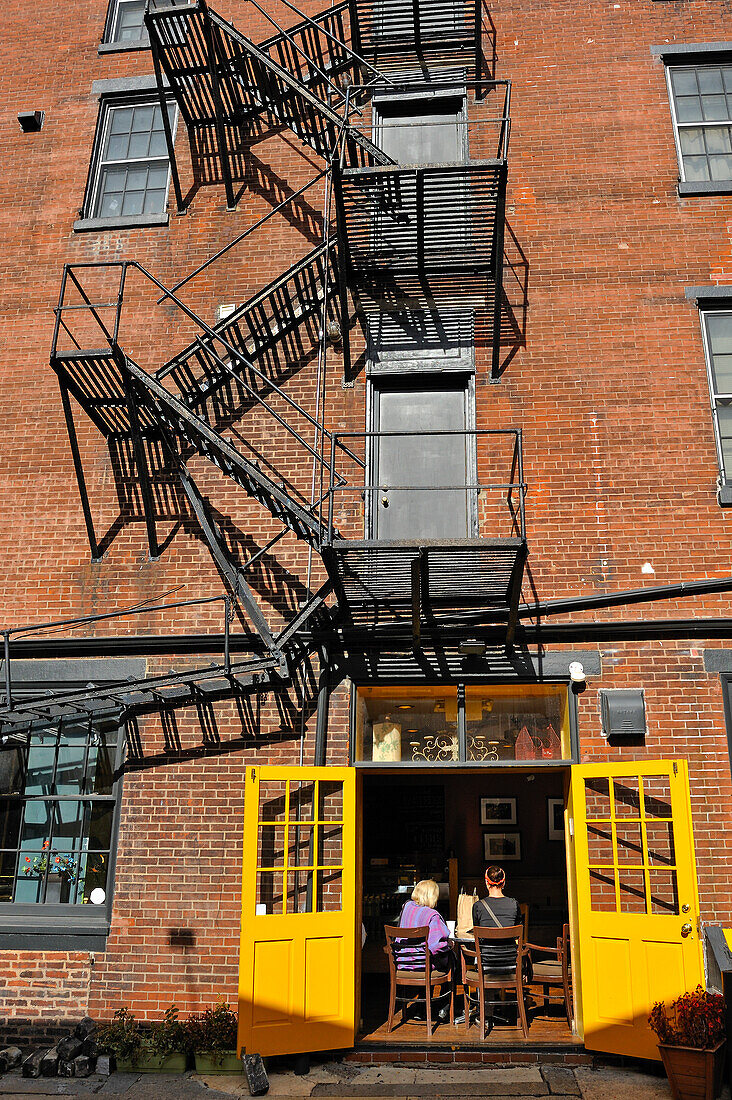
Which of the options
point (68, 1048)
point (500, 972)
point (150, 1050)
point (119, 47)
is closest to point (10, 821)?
point (68, 1048)

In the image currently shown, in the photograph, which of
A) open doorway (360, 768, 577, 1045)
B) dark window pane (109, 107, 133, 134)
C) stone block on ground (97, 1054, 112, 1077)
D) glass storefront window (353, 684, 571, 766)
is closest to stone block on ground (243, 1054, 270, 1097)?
stone block on ground (97, 1054, 112, 1077)

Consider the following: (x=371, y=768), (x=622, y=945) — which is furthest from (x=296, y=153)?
(x=622, y=945)

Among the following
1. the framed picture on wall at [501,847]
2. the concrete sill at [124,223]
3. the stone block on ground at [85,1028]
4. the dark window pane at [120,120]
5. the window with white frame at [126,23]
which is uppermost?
the window with white frame at [126,23]

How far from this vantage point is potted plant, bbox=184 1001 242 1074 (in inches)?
334

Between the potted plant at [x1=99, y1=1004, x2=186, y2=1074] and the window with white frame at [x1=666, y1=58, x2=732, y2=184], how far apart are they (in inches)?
416

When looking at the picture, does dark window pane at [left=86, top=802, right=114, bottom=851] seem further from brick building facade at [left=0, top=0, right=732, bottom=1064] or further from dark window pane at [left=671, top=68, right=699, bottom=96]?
dark window pane at [left=671, top=68, right=699, bottom=96]

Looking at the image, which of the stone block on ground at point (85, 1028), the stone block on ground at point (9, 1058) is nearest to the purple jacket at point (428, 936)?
the stone block on ground at point (85, 1028)

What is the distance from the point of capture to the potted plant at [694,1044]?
23.7 feet

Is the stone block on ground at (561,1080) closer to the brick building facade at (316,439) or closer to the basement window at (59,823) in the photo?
the brick building facade at (316,439)

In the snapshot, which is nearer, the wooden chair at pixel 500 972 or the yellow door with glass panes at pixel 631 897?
the yellow door with glass panes at pixel 631 897

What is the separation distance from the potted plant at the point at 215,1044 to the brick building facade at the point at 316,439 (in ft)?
0.87

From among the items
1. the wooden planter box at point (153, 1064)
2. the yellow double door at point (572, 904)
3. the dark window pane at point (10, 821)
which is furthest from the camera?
the dark window pane at point (10, 821)

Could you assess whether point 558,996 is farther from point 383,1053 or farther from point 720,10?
point 720,10

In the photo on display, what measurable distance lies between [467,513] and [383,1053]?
17.4 feet
